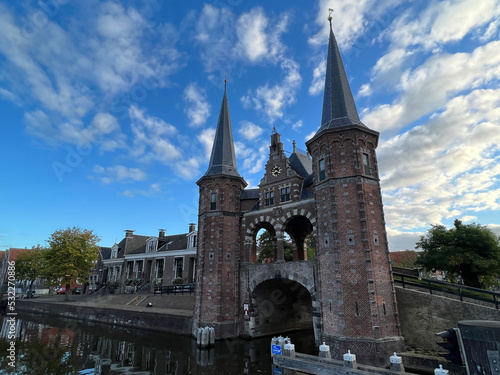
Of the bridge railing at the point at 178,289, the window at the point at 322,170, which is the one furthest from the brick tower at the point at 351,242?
the bridge railing at the point at 178,289

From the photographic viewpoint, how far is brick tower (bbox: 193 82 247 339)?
22.9 meters

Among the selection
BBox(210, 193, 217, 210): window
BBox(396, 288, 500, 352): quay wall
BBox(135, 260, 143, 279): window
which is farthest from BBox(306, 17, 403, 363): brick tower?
BBox(135, 260, 143, 279): window

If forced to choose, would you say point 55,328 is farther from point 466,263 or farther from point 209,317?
point 466,263

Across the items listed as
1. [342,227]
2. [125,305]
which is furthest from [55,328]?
[342,227]

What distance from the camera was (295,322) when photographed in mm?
27094

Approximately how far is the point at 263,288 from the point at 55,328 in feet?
75.0

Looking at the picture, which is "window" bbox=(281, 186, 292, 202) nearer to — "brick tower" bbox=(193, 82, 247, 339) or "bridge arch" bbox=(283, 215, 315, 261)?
"bridge arch" bbox=(283, 215, 315, 261)

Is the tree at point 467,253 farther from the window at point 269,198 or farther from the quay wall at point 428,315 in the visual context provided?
the window at point 269,198

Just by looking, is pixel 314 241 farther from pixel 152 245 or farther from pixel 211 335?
pixel 152 245

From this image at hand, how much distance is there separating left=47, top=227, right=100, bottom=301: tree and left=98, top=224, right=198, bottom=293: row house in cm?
704

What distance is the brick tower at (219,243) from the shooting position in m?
22.9

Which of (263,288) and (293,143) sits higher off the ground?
(293,143)

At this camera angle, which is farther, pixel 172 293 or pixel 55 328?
pixel 172 293

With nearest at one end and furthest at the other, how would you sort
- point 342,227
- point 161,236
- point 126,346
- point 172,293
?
point 342,227
point 126,346
point 172,293
point 161,236
